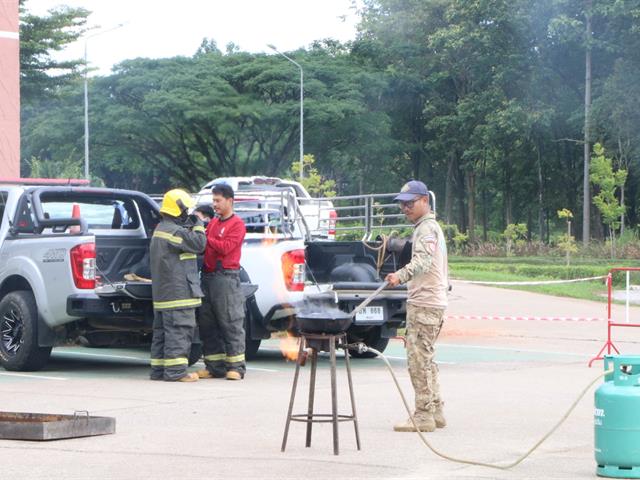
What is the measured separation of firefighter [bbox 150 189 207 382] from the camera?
43.8ft

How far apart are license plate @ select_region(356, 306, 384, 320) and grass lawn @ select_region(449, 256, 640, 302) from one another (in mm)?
15699

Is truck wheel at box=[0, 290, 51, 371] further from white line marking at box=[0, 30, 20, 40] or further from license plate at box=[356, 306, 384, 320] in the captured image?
white line marking at box=[0, 30, 20, 40]

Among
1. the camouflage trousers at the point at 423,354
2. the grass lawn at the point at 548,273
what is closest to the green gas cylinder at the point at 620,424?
the camouflage trousers at the point at 423,354

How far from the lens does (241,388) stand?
507 inches

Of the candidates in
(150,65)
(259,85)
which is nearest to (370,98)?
(259,85)

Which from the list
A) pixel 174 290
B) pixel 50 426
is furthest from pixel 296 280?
pixel 50 426

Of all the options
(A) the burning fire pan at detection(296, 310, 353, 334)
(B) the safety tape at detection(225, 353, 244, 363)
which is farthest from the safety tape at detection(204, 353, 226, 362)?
(A) the burning fire pan at detection(296, 310, 353, 334)

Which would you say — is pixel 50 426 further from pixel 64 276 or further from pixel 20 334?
pixel 20 334

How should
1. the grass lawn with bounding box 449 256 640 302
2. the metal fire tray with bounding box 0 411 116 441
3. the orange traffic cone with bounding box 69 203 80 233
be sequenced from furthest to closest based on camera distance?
the grass lawn with bounding box 449 256 640 302
the orange traffic cone with bounding box 69 203 80 233
the metal fire tray with bounding box 0 411 116 441

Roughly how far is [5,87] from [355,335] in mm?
15731

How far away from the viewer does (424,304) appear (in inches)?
400

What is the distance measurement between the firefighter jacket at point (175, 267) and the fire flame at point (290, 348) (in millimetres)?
2322

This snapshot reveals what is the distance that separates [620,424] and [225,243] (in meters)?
6.35

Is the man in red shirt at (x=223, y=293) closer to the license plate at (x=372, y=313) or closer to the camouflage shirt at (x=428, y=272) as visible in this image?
the license plate at (x=372, y=313)
